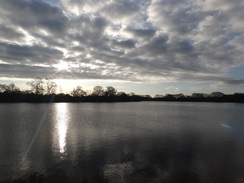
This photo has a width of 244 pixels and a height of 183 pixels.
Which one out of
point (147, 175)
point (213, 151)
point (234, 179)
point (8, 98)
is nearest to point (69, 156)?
point (147, 175)

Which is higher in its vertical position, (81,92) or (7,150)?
(81,92)

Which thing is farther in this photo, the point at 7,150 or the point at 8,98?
the point at 8,98

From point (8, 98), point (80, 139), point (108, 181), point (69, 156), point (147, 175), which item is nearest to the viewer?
point (108, 181)

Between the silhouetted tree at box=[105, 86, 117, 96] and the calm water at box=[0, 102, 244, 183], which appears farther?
the silhouetted tree at box=[105, 86, 117, 96]

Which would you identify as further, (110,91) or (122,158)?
(110,91)

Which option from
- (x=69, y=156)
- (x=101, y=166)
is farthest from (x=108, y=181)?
(x=69, y=156)

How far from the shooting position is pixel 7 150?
666 inches

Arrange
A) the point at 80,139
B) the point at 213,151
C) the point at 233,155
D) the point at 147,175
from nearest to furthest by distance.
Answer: the point at 147,175, the point at 233,155, the point at 213,151, the point at 80,139

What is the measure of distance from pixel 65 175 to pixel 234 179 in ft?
38.0

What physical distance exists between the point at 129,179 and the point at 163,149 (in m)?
7.51

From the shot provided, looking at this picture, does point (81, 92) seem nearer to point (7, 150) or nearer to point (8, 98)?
point (8, 98)

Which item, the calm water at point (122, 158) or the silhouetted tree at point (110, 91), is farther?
the silhouetted tree at point (110, 91)

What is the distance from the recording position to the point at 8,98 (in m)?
118

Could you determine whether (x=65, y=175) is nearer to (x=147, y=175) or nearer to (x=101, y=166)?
(x=101, y=166)
